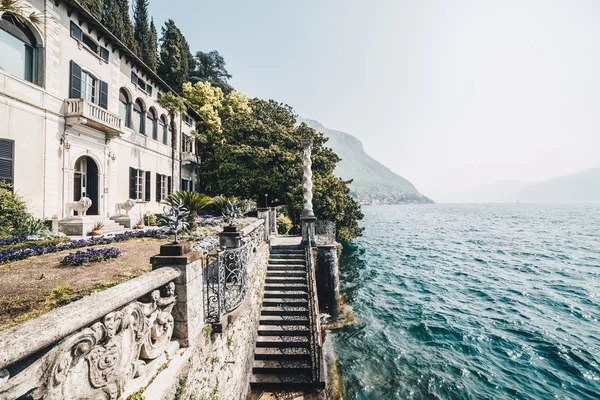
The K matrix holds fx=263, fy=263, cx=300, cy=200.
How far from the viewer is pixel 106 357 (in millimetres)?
2527

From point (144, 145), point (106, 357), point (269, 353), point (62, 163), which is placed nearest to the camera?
point (106, 357)

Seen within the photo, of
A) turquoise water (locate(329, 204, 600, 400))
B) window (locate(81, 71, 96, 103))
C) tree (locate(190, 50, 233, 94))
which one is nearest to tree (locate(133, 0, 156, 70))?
tree (locate(190, 50, 233, 94))

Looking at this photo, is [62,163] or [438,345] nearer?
[438,345]

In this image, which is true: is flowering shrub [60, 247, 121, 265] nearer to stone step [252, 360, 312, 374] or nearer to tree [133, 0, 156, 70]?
stone step [252, 360, 312, 374]

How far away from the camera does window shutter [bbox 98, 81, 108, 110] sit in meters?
14.8

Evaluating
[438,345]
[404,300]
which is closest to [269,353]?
[438,345]

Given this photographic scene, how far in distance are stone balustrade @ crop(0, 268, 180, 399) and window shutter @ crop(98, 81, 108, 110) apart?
1585cm

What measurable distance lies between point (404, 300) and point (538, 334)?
19.7ft

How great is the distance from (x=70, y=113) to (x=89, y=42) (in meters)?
4.65

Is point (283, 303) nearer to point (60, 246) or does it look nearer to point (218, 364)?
point (218, 364)

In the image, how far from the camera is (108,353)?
2555mm

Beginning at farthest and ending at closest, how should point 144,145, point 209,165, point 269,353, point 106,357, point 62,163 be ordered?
point 209,165 → point 144,145 → point 62,163 → point 269,353 → point 106,357

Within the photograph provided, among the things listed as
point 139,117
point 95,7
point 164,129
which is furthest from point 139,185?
point 95,7

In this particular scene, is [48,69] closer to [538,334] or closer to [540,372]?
[540,372]
